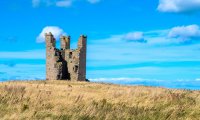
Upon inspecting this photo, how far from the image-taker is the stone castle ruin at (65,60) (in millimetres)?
65875

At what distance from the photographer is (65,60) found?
67.5 meters

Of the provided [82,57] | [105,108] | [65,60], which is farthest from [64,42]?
[105,108]

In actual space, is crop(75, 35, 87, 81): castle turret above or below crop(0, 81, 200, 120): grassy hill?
above

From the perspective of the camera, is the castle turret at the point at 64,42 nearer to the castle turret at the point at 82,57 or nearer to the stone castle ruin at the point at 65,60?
the stone castle ruin at the point at 65,60

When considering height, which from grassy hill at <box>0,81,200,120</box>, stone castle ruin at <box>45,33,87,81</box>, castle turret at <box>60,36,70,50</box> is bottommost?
grassy hill at <box>0,81,200,120</box>

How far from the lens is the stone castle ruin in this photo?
65875mm

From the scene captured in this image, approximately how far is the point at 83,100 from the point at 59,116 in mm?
4841

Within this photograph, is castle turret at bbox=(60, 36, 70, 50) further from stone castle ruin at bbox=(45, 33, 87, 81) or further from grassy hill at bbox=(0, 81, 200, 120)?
grassy hill at bbox=(0, 81, 200, 120)

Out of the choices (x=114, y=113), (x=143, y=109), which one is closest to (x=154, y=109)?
(x=143, y=109)

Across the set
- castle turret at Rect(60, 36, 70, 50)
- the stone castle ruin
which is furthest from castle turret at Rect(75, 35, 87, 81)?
castle turret at Rect(60, 36, 70, 50)

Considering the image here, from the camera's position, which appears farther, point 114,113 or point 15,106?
point 15,106

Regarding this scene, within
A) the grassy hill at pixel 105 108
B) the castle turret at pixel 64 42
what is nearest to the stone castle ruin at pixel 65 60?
the castle turret at pixel 64 42

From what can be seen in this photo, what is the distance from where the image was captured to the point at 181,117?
16.3 metres

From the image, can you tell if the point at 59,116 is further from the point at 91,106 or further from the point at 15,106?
the point at 15,106
